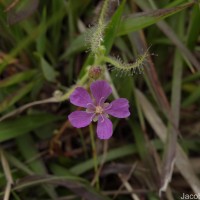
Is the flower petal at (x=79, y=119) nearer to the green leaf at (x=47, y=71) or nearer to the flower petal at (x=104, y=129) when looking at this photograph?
the flower petal at (x=104, y=129)

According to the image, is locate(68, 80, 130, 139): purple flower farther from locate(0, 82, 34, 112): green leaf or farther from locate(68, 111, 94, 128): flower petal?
locate(0, 82, 34, 112): green leaf

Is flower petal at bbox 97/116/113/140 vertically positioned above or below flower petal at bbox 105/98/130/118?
below

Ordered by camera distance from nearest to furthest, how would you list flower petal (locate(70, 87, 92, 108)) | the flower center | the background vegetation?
flower petal (locate(70, 87, 92, 108)) < the flower center < the background vegetation

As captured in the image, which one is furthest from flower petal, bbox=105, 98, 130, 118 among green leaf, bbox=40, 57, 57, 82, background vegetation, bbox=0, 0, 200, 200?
green leaf, bbox=40, 57, 57, 82

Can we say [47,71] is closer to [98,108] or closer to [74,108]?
[74,108]

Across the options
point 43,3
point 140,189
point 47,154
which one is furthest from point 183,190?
point 43,3

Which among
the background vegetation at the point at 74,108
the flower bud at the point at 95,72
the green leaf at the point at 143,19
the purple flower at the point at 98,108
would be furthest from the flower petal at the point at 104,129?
the green leaf at the point at 143,19

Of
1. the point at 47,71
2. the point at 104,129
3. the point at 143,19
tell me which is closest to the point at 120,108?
the point at 104,129
